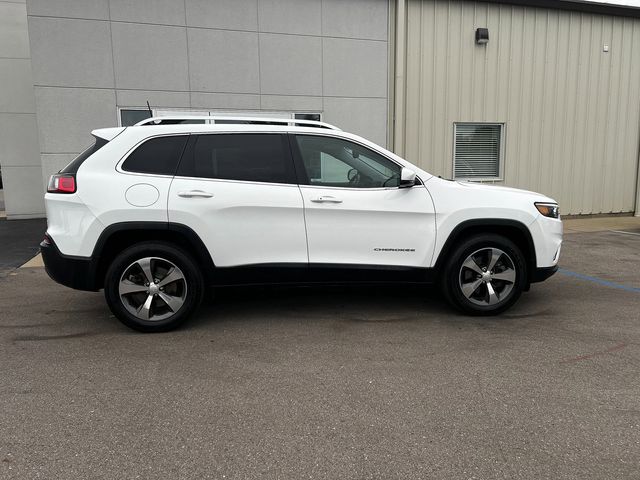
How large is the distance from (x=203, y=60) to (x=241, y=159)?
21.0 feet

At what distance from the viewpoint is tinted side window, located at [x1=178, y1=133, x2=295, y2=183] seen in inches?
177

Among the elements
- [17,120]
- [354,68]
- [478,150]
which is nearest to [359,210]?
[354,68]

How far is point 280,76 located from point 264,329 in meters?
7.23

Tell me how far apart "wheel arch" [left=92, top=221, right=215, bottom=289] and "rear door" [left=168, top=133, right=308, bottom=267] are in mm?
67

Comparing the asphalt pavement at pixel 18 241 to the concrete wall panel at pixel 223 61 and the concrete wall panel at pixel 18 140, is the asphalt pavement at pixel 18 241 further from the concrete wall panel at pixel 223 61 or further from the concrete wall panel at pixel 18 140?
the concrete wall panel at pixel 223 61

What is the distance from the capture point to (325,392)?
336 cm

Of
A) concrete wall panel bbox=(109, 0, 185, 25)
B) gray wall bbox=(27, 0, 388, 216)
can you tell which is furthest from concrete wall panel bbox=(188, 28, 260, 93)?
concrete wall panel bbox=(109, 0, 185, 25)

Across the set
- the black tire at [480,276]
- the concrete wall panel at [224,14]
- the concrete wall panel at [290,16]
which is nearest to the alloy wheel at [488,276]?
the black tire at [480,276]

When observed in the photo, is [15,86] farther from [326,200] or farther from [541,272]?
[541,272]

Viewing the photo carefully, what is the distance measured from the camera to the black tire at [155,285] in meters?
4.34

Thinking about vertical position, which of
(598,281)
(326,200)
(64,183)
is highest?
(64,183)

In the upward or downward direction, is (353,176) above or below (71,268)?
above

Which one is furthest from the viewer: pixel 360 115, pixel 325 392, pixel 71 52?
pixel 360 115

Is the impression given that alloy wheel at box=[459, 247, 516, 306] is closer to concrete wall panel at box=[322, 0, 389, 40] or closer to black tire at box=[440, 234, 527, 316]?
black tire at box=[440, 234, 527, 316]
